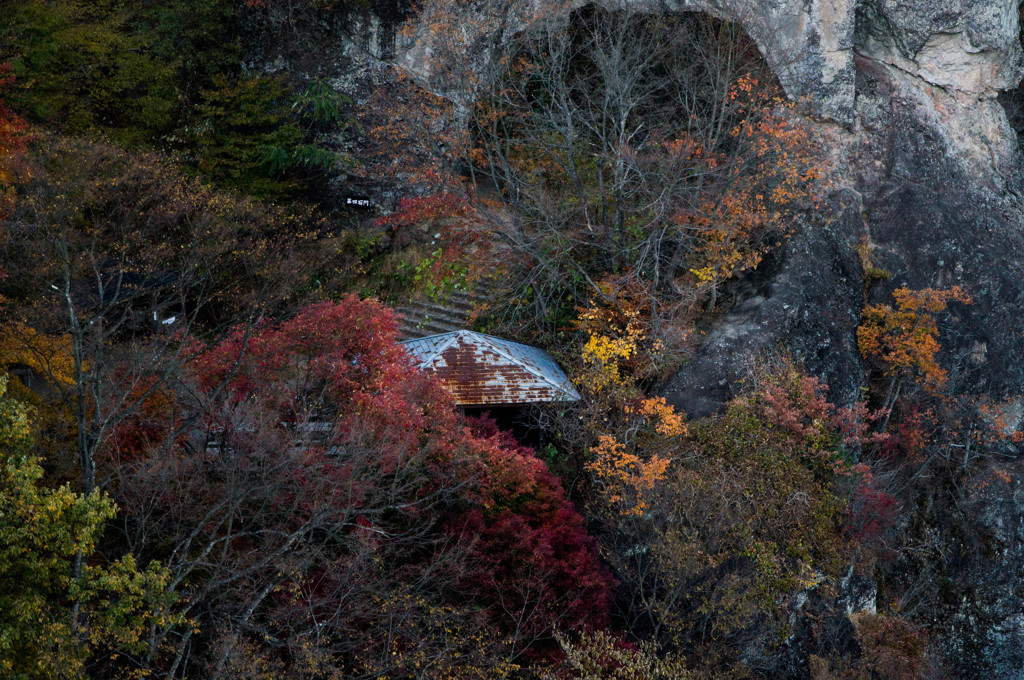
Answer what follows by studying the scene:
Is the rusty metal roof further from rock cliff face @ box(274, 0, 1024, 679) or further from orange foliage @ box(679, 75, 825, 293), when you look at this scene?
orange foliage @ box(679, 75, 825, 293)

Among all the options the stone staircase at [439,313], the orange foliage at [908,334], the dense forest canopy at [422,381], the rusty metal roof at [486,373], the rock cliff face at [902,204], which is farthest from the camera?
the stone staircase at [439,313]

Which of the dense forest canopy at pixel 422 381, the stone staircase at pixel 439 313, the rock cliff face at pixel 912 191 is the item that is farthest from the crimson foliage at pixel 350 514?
the rock cliff face at pixel 912 191

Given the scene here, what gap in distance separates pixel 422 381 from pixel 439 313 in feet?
23.2

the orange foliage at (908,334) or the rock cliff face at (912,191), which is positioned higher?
the rock cliff face at (912,191)

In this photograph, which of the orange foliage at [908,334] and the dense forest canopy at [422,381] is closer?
the dense forest canopy at [422,381]

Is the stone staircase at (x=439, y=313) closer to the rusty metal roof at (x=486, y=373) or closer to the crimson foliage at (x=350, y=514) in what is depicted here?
the rusty metal roof at (x=486, y=373)

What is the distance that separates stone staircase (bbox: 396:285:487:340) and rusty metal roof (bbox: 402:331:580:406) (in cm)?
269

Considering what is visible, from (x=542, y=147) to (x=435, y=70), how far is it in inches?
159

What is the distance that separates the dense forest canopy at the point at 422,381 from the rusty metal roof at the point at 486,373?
47 centimetres

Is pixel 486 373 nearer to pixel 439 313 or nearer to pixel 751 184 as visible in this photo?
pixel 439 313

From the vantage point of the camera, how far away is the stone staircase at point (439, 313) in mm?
21219

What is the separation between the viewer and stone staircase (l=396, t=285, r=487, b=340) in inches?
835

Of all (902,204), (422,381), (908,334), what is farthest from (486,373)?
(902,204)

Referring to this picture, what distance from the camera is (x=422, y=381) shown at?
48.5 ft
